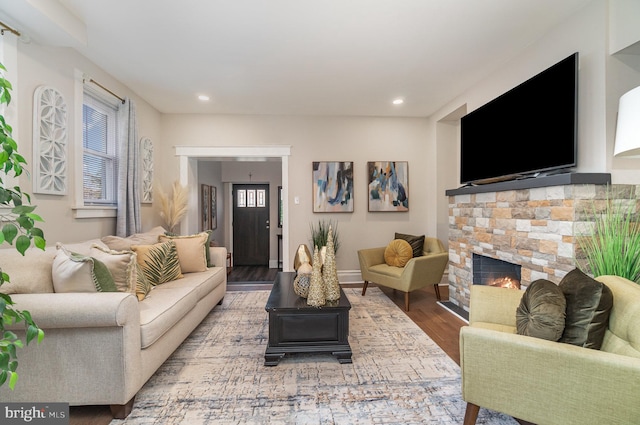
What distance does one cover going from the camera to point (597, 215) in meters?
2.03

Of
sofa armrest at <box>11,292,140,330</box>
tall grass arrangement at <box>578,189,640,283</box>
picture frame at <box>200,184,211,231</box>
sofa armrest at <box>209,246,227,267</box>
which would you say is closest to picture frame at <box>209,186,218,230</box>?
picture frame at <box>200,184,211,231</box>

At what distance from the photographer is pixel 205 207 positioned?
5.38 m

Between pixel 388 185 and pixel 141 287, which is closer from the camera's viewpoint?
pixel 141 287

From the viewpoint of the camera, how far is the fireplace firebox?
2.85 m

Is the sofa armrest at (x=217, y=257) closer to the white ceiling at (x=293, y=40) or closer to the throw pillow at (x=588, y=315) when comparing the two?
the white ceiling at (x=293, y=40)

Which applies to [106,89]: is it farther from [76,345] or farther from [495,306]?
[495,306]

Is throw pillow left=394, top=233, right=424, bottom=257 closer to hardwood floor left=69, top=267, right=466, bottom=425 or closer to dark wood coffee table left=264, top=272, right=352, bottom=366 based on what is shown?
hardwood floor left=69, top=267, right=466, bottom=425

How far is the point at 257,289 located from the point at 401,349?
2.47 m

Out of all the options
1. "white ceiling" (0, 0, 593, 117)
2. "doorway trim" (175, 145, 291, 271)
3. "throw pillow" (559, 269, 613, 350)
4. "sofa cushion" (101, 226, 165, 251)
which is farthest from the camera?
"doorway trim" (175, 145, 291, 271)

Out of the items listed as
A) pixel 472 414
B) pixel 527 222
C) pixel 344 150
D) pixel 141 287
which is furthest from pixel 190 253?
pixel 527 222

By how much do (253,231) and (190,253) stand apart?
342 cm

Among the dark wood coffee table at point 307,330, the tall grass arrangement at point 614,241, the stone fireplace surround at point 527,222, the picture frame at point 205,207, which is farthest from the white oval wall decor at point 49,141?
the tall grass arrangement at point 614,241

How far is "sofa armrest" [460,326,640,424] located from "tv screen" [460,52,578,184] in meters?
1.51

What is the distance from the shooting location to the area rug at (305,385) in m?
1.68
